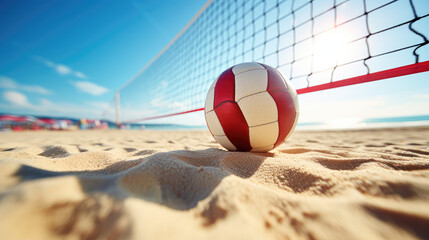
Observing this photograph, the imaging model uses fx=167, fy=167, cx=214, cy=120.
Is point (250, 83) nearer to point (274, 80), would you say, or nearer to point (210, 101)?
point (274, 80)

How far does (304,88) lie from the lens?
2.27m

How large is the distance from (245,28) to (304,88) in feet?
5.64

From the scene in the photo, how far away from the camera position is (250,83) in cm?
130

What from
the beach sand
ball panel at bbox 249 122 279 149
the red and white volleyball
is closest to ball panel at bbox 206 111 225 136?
the red and white volleyball

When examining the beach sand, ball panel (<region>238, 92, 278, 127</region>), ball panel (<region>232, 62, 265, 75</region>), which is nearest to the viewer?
the beach sand

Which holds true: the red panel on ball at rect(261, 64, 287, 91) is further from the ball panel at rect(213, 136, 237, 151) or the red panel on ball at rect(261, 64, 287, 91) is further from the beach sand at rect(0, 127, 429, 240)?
the beach sand at rect(0, 127, 429, 240)

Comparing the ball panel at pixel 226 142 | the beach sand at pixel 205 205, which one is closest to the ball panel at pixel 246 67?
the ball panel at pixel 226 142

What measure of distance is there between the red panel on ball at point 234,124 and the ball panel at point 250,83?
0.31ft

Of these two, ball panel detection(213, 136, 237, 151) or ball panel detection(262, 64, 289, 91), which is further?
ball panel detection(213, 136, 237, 151)

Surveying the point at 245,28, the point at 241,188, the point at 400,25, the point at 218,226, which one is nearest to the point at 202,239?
the point at 218,226

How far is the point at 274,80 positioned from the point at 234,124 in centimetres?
47

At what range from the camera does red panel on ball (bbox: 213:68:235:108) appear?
4.39 ft

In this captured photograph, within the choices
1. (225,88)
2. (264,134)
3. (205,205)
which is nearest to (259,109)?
(264,134)

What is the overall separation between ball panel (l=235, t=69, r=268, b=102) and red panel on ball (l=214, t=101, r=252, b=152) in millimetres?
94
